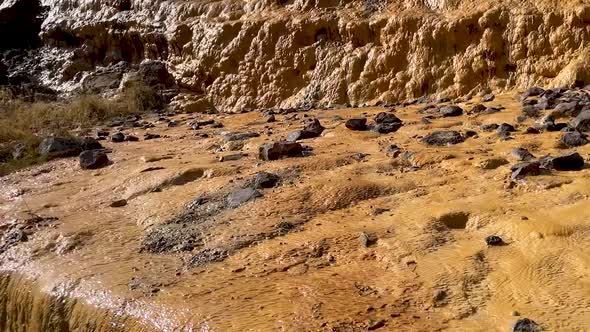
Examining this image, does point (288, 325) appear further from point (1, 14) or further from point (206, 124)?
point (1, 14)

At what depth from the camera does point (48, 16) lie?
12781 mm

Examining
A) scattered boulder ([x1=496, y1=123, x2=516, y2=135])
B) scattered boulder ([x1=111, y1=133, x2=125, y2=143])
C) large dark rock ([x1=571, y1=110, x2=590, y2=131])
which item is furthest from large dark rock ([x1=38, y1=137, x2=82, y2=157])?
large dark rock ([x1=571, y1=110, x2=590, y2=131])

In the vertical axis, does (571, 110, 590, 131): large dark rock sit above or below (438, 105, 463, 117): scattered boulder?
above

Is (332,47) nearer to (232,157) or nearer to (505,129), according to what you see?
(232,157)

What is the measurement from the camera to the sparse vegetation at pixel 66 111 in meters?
8.80

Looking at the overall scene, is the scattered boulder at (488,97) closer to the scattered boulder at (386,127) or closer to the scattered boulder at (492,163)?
the scattered boulder at (386,127)

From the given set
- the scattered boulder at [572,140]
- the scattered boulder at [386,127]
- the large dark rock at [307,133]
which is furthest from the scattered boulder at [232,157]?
the scattered boulder at [572,140]

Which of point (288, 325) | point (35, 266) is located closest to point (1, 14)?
point (35, 266)

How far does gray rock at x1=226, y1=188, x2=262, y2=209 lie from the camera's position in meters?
4.47

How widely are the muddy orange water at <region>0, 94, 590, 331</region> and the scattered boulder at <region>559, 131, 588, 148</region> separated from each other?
0.09 m

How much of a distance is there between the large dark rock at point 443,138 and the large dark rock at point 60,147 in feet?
11.9

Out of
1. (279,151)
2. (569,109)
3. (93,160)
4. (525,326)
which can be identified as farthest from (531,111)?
(93,160)

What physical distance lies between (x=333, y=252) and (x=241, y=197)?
3.61 feet

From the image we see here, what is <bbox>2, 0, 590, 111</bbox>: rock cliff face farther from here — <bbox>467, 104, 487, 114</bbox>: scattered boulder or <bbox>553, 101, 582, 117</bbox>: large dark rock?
<bbox>553, 101, 582, 117</bbox>: large dark rock
